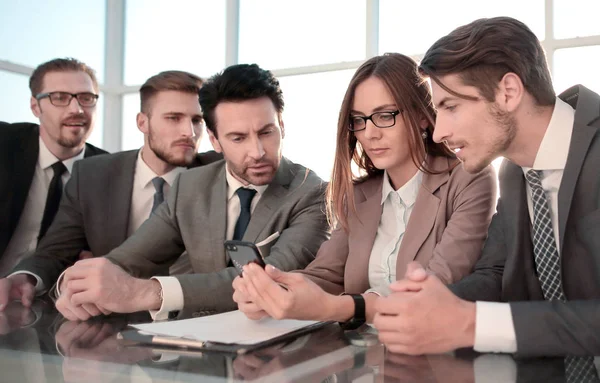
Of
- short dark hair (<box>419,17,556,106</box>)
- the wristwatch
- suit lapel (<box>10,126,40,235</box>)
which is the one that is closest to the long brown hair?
short dark hair (<box>419,17,556,106</box>)

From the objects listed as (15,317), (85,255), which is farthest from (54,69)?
(15,317)

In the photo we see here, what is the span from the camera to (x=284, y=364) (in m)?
1.38

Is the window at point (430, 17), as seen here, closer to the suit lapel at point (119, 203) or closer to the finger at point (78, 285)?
the suit lapel at point (119, 203)

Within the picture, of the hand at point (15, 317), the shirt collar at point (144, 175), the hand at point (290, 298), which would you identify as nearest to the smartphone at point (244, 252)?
the hand at point (290, 298)

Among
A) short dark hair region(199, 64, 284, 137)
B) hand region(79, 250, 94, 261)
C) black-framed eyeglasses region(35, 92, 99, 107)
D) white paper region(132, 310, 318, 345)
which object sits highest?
black-framed eyeglasses region(35, 92, 99, 107)

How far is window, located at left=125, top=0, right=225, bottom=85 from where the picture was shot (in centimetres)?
738

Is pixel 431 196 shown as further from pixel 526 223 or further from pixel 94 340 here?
pixel 94 340

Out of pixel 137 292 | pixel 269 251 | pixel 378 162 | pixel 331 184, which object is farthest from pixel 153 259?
pixel 378 162

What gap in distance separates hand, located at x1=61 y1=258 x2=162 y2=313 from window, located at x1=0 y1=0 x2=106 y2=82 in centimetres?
505

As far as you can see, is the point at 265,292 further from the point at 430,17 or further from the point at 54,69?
the point at 430,17

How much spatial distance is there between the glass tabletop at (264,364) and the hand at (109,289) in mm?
409

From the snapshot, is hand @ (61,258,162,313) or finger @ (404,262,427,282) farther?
hand @ (61,258,162,313)

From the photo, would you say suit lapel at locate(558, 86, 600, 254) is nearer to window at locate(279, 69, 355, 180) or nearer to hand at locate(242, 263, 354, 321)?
hand at locate(242, 263, 354, 321)

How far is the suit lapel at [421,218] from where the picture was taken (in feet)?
7.44
